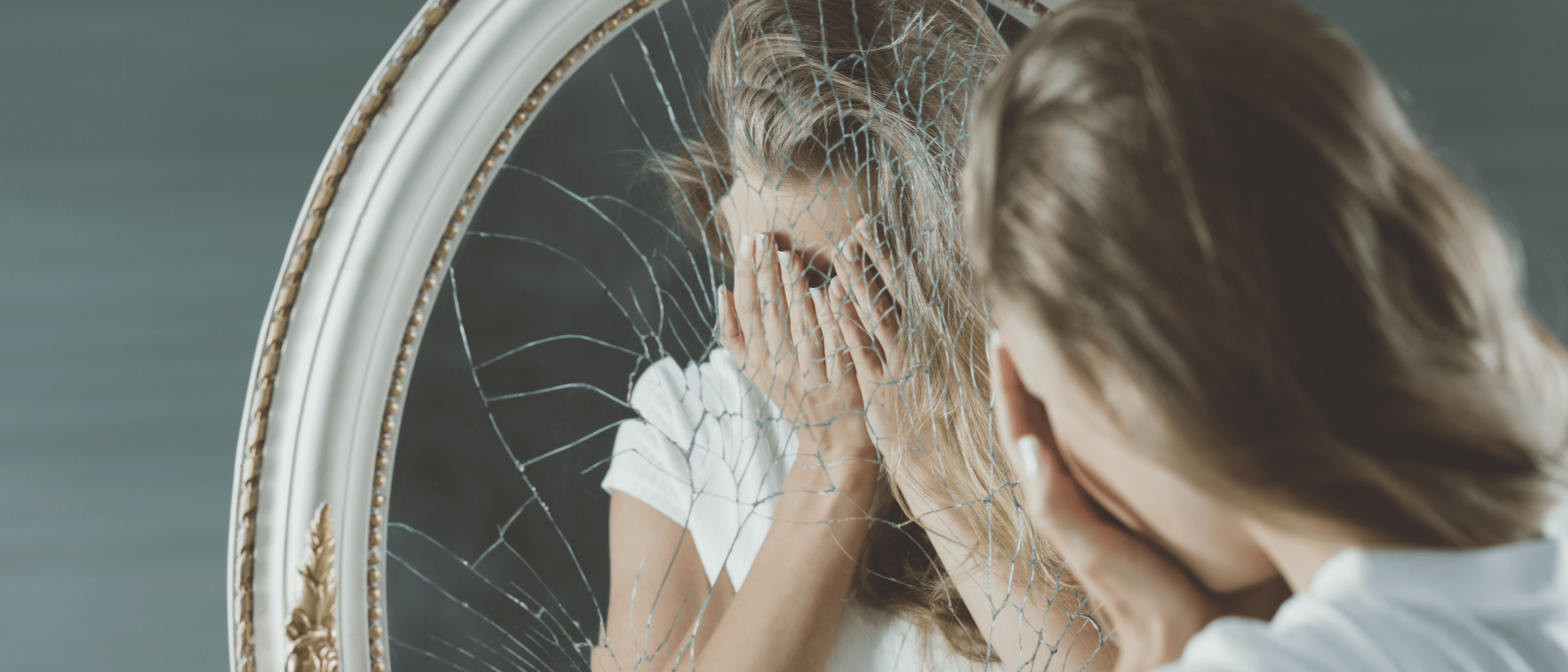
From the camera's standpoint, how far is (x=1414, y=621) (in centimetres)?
29

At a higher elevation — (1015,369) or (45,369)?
(45,369)

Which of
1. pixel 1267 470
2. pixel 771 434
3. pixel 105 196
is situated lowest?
pixel 1267 470

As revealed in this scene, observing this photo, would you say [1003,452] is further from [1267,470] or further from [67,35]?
[67,35]

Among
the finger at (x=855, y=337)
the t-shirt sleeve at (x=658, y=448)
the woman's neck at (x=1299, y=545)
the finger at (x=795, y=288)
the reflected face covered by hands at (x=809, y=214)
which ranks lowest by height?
the woman's neck at (x=1299, y=545)

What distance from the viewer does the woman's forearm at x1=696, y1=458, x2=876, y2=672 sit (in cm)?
50

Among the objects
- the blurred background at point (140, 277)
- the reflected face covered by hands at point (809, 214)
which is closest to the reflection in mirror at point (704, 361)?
the reflected face covered by hands at point (809, 214)

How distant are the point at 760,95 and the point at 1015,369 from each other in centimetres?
23

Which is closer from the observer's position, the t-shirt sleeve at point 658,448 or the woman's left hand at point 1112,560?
the woman's left hand at point 1112,560

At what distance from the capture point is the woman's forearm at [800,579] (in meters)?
0.50

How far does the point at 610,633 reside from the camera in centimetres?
50

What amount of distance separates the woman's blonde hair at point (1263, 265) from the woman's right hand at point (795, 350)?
0.21 m

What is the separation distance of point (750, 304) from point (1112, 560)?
25cm

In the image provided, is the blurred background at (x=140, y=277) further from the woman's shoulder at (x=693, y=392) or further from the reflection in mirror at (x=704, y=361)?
the woman's shoulder at (x=693, y=392)

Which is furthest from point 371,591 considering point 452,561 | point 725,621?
point 725,621
